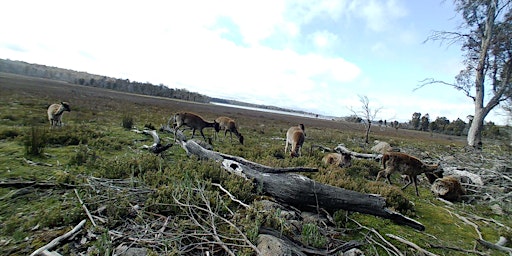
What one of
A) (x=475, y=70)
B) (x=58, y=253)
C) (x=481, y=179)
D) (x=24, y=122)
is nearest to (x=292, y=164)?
(x=481, y=179)

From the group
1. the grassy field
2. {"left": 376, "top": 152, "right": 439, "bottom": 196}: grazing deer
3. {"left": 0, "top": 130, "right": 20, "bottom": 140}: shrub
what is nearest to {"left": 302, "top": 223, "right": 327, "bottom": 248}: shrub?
the grassy field

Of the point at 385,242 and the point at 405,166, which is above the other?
the point at 405,166

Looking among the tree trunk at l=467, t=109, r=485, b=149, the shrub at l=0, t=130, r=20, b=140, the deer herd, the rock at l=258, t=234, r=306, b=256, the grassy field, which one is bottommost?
the shrub at l=0, t=130, r=20, b=140

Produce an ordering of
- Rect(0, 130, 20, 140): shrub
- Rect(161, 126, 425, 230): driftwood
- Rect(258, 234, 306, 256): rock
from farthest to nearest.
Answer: Rect(0, 130, 20, 140): shrub, Rect(161, 126, 425, 230): driftwood, Rect(258, 234, 306, 256): rock

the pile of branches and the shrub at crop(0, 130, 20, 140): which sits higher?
the pile of branches

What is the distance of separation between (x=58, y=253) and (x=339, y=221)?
15.7 feet

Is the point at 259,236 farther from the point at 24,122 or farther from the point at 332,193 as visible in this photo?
the point at 24,122

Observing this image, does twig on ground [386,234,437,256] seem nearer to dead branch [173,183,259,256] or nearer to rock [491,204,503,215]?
dead branch [173,183,259,256]

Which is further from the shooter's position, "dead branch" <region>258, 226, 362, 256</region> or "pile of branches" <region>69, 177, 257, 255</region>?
"dead branch" <region>258, 226, 362, 256</region>

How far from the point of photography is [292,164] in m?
9.72

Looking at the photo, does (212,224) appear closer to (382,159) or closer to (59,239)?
(59,239)

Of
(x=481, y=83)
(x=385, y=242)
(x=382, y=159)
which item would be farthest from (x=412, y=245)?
(x=481, y=83)

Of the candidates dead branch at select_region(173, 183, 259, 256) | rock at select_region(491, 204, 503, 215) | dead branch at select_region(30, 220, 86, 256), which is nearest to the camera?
dead branch at select_region(30, 220, 86, 256)

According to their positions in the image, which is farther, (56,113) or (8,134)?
(56,113)
